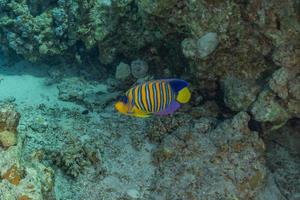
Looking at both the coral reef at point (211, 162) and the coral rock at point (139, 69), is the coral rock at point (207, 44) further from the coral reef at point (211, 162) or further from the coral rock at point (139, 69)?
the coral rock at point (139, 69)

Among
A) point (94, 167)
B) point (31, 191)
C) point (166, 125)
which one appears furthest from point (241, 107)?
point (31, 191)

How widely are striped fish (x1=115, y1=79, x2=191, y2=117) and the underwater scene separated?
1cm

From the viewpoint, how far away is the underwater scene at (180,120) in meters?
4.05

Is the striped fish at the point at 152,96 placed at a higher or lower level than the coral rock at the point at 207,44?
lower

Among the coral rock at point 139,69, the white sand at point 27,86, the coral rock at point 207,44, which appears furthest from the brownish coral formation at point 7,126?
the coral rock at point 139,69

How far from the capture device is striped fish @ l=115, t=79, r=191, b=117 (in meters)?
3.96

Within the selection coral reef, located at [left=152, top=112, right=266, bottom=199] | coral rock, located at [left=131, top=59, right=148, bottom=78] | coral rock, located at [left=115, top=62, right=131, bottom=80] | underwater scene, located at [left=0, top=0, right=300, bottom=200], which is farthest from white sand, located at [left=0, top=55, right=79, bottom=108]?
coral reef, located at [left=152, top=112, right=266, bottom=199]

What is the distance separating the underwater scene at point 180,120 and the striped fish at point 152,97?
1cm

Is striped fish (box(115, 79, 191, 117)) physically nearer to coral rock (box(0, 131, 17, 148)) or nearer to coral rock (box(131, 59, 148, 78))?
coral rock (box(0, 131, 17, 148))

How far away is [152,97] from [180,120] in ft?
4.83

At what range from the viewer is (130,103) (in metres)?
3.97

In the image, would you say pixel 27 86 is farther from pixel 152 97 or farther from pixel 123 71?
pixel 152 97

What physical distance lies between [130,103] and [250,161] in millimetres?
1945

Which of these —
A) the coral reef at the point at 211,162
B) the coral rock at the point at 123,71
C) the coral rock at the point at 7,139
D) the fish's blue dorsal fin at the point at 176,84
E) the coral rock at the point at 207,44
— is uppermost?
the coral rock at the point at 207,44
